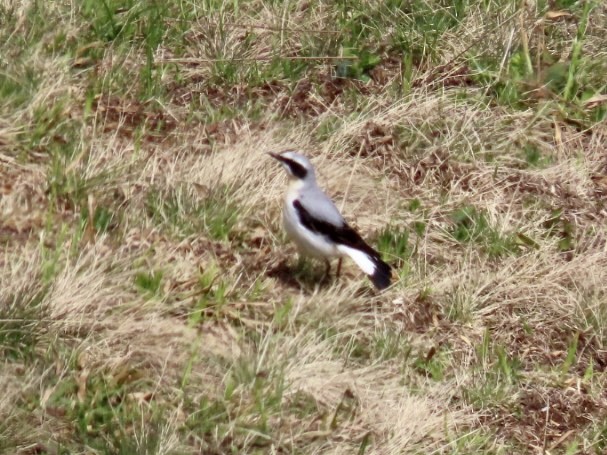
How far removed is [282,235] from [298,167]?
402 mm

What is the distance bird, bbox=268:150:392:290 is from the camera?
6.64 metres

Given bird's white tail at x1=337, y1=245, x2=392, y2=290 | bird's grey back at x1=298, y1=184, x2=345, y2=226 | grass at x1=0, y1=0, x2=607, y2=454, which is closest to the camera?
grass at x1=0, y1=0, x2=607, y2=454

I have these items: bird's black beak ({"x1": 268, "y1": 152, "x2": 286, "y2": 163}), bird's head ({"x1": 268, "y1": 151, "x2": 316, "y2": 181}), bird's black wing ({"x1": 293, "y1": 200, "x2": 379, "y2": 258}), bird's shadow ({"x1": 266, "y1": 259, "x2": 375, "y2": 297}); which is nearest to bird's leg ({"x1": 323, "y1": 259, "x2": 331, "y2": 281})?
bird's shadow ({"x1": 266, "y1": 259, "x2": 375, "y2": 297})

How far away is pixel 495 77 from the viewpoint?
8438 mm

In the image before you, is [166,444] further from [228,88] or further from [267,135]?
[228,88]

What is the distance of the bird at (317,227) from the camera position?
21.8 ft

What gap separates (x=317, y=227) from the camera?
672 cm

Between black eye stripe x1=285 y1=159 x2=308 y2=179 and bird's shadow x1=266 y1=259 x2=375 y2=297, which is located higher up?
black eye stripe x1=285 y1=159 x2=308 y2=179

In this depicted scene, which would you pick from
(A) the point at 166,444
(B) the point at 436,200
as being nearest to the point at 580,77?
(B) the point at 436,200

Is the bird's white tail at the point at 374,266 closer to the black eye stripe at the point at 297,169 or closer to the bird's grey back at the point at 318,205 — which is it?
the bird's grey back at the point at 318,205

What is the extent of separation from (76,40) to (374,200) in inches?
79.2

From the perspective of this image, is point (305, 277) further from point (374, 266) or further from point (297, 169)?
point (297, 169)

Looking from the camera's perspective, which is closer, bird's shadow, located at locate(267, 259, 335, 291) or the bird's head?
bird's shadow, located at locate(267, 259, 335, 291)

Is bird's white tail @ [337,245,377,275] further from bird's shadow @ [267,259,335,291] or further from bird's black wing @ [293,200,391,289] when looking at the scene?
bird's shadow @ [267,259,335,291]
